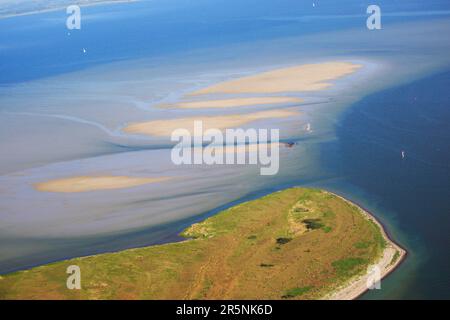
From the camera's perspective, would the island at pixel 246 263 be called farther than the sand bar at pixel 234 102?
No

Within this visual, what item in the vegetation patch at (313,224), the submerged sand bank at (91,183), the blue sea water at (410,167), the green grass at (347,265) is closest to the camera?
the green grass at (347,265)

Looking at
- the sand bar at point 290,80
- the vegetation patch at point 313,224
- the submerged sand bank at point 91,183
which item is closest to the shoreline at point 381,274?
the vegetation patch at point 313,224

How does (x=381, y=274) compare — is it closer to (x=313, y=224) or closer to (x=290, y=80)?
(x=313, y=224)

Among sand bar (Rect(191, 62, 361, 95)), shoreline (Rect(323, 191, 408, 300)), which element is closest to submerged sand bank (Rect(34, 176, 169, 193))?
shoreline (Rect(323, 191, 408, 300))

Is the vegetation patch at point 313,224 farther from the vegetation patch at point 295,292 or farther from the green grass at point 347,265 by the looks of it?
the vegetation patch at point 295,292

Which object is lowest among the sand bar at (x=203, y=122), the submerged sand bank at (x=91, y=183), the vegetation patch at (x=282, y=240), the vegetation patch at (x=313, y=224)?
the vegetation patch at (x=282, y=240)

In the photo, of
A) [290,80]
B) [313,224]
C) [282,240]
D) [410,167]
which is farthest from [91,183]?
[290,80]

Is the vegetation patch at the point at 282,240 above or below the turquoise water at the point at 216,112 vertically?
below
